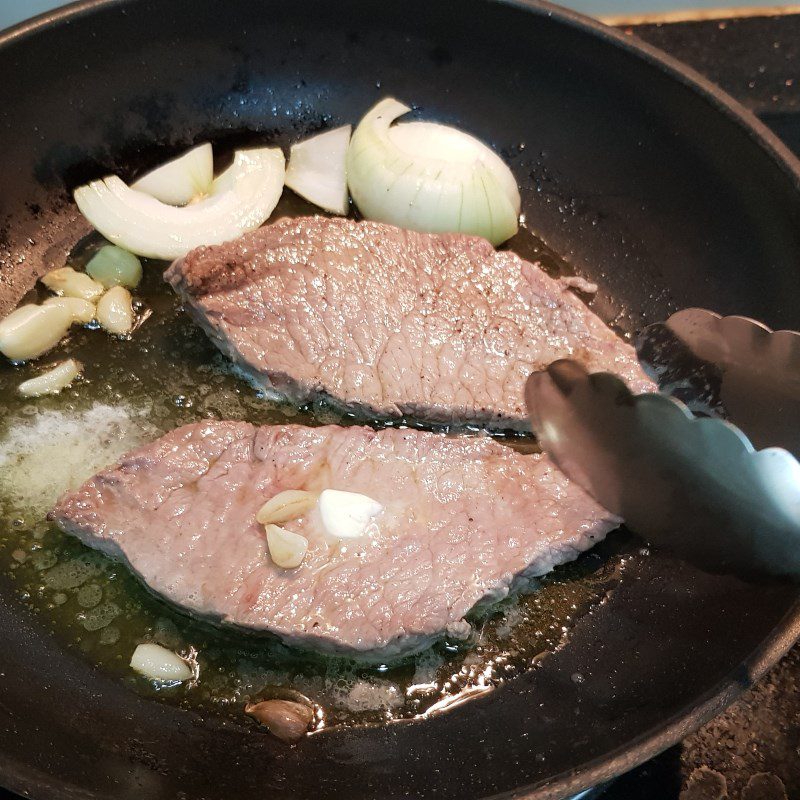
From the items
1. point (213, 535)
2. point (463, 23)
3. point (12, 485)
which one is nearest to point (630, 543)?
point (213, 535)

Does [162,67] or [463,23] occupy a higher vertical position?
[463,23]

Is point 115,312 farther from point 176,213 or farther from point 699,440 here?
point 699,440

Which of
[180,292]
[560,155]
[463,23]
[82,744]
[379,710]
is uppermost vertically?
[463,23]

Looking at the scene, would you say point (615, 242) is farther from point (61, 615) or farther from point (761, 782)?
point (61, 615)

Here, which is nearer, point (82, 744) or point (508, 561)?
point (82, 744)

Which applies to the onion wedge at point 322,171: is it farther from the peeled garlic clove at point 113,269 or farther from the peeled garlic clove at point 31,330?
the peeled garlic clove at point 31,330

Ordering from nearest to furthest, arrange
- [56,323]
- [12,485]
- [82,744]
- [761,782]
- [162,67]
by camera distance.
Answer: [82,744]
[761,782]
[12,485]
[56,323]
[162,67]
